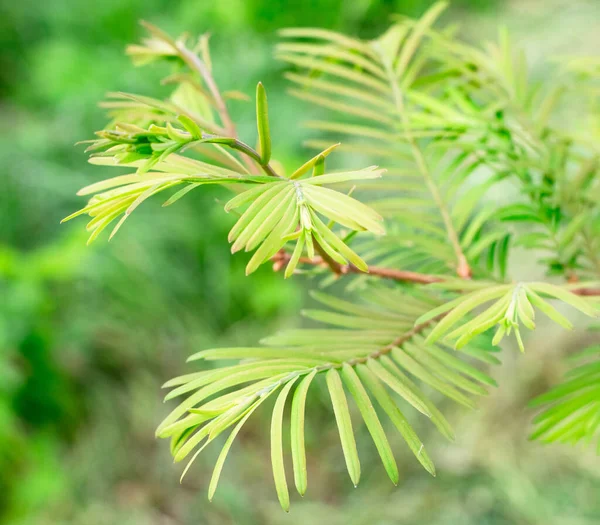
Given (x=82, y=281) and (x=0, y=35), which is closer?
(x=82, y=281)

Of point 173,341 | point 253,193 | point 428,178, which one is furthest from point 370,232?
point 173,341

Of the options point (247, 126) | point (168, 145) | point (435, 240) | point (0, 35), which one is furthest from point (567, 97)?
point (0, 35)

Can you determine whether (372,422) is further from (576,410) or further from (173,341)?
(173,341)

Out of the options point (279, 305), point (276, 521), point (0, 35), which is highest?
point (0, 35)

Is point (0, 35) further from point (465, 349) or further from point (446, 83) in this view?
point (465, 349)

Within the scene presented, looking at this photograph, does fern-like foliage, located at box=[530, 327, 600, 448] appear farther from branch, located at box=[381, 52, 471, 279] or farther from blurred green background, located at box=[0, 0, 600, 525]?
blurred green background, located at box=[0, 0, 600, 525]
